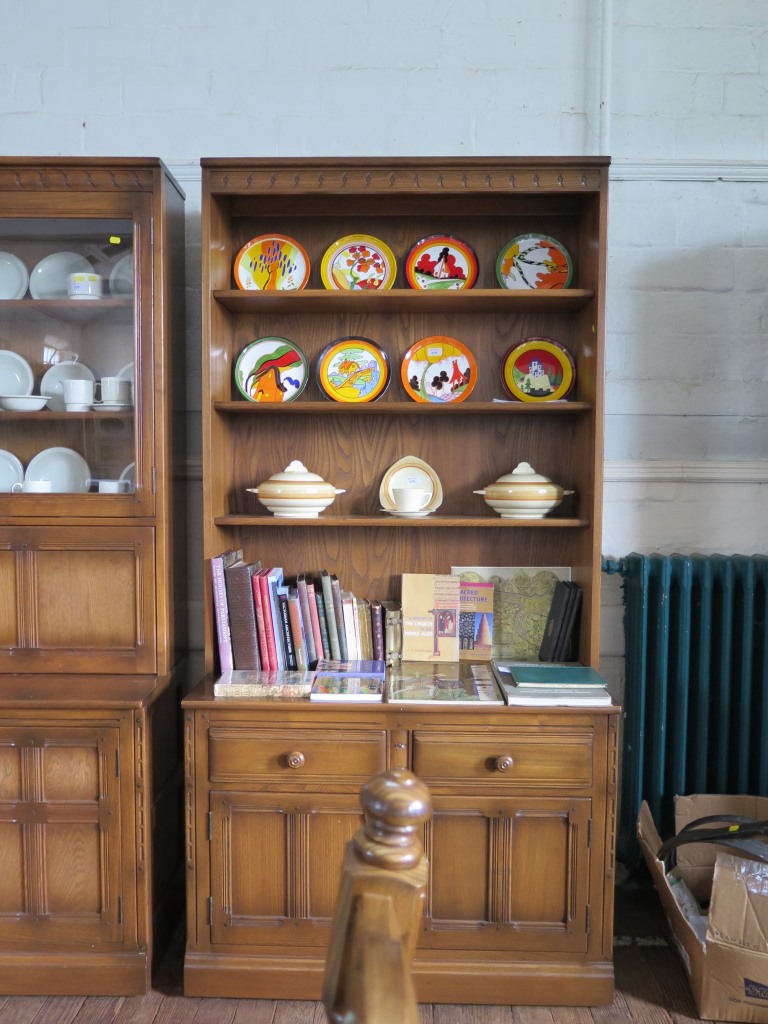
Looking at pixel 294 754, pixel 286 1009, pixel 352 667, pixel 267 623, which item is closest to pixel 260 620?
pixel 267 623

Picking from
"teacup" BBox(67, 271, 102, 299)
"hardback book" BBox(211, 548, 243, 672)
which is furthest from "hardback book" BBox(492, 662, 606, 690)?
"teacup" BBox(67, 271, 102, 299)

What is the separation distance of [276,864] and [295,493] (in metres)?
0.97

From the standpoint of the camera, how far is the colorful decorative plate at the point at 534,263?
2354mm

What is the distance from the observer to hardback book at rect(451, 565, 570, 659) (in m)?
2.43

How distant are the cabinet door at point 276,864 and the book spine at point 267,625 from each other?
1.17 feet

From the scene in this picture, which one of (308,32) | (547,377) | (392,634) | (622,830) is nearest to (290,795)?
(392,634)

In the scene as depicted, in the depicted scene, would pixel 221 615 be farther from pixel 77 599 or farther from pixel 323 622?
pixel 77 599

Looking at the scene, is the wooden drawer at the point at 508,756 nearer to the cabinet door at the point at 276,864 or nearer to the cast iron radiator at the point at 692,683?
the cabinet door at the point at 276,864

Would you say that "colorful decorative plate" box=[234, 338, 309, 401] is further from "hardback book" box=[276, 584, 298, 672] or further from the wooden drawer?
the wooden drawer

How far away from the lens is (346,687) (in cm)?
210

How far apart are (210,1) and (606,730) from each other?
242 cm

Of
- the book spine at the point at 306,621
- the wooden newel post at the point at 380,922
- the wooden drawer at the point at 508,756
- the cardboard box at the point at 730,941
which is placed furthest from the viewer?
the book spine at the point at 306,621

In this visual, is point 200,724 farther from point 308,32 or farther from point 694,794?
point 308,32

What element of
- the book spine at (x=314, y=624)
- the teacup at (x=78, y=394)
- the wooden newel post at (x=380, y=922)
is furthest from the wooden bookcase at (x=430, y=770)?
the wooden newel post at (x=380, y=922)
